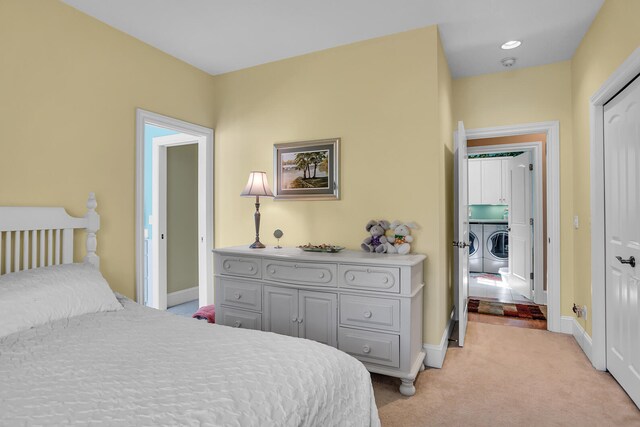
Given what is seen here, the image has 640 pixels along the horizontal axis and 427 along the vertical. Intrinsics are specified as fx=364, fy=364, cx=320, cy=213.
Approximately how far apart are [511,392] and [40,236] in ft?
10.3

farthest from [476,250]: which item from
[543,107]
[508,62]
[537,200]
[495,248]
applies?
[508,62]

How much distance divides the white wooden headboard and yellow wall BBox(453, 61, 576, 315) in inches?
141

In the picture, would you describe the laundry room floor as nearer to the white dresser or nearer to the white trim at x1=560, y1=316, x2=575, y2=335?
A: the white trim at x1=560, y1=316, x2=575, y2=335

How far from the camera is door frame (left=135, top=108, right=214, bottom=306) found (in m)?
2.92

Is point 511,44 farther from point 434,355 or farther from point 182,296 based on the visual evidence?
point 182,296

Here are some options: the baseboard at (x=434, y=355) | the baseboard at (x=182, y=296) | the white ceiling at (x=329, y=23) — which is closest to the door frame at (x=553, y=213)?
the white ceiling at (x=329, y=23)

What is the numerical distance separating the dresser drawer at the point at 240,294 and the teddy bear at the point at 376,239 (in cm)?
88

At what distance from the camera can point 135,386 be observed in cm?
112

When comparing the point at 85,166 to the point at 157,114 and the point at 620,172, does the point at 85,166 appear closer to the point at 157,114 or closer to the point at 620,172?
the point at 157,114

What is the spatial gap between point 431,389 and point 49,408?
2.13m

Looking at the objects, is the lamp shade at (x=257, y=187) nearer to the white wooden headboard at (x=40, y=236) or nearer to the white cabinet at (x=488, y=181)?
the white wooden headboard at (x=40, y=236)

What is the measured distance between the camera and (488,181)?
21.6 ft

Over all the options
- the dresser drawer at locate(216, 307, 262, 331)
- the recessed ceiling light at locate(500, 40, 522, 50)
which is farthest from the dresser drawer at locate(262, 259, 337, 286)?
the recessed ceiling light at locate(500, 40, 522, 50)

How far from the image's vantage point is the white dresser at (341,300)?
2.32m
